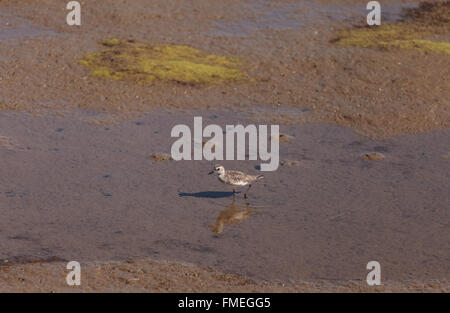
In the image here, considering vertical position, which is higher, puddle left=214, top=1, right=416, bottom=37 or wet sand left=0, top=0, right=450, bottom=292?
puddle left=214, top=1, right=416, bottom=37

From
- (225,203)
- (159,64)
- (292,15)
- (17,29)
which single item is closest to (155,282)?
(225,203)

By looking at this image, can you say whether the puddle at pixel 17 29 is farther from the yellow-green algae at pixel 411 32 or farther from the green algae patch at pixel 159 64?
the yellow-green algae at pixel 411 32

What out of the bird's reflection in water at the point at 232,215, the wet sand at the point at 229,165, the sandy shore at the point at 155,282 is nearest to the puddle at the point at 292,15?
the wet sand at the point at 229,165

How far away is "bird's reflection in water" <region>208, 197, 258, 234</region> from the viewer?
11.0 m

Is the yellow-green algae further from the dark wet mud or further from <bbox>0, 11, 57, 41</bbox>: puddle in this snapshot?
<bbox>0, 11, 57, 41</bbox>: puddle

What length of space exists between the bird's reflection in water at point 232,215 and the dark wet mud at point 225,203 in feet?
0.10

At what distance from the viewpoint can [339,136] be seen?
553 inches

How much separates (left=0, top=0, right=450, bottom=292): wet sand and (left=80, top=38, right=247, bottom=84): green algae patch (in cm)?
34

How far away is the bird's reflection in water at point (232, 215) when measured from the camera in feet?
36.1

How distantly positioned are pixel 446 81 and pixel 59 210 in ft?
31.3

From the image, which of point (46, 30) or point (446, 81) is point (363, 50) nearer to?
point (446, 81)

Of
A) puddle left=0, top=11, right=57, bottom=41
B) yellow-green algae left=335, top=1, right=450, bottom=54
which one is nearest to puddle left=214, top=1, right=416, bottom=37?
yellow-green algae left=335, top=1, right=450, bottom=54

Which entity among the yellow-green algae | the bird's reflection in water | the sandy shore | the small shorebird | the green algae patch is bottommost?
the sandy shore

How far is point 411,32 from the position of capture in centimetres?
1991
